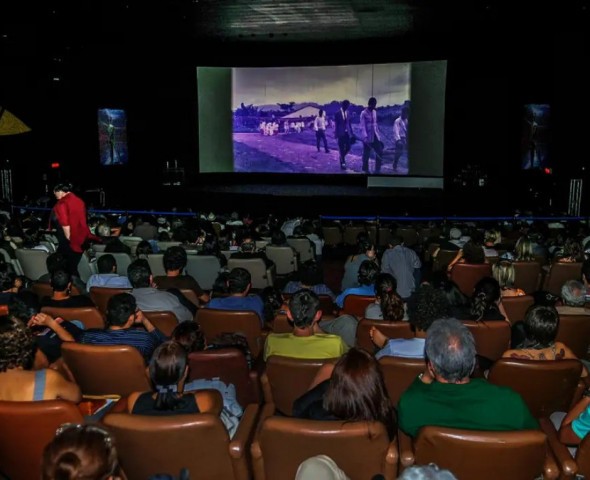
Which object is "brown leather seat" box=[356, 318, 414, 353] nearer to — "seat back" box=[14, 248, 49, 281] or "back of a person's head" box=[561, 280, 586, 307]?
"back of a person's head" box=[561, 280, 586, 307]

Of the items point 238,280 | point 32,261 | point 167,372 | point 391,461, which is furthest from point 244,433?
point 32,261

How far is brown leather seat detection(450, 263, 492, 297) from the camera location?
740cm

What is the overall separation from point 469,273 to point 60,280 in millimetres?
4432

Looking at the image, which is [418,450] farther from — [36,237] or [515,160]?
[515,160]

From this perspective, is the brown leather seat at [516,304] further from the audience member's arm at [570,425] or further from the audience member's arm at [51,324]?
the audience member's arm at [51,324]

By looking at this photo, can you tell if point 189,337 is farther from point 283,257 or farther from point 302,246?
point 302,246

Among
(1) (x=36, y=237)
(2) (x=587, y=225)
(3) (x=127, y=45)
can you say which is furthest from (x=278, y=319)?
(3) (x=127, y=45)

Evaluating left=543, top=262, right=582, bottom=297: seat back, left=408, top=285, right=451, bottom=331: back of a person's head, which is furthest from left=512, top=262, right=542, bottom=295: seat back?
left=408, top=285, right=451, bottom=331: back of a person's head

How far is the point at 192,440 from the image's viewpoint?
8.89 feet

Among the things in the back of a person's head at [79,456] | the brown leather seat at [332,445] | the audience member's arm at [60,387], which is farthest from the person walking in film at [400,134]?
the back of a person's head at [79,456]

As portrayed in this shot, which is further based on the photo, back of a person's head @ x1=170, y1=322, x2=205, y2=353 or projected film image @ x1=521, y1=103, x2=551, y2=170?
projected film image @ x1=521, y1=103, x2=551, y2=170

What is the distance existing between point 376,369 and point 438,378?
36 cm

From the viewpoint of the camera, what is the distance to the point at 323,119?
62.3 feet

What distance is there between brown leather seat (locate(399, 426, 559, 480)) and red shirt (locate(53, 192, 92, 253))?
609 cm
